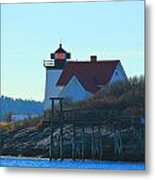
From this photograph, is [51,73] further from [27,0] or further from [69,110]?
[27,0]

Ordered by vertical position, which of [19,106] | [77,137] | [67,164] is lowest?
[67,164]

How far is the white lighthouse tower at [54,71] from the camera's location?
2092 mm

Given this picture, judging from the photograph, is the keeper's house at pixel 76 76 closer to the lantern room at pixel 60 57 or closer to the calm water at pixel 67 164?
the lantern room at pixel 60 57

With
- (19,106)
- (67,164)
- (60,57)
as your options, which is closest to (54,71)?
(60,57)

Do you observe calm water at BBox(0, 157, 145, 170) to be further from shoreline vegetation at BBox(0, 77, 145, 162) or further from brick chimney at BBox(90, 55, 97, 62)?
brick chimney at BBox(90, 55, 97, 62)

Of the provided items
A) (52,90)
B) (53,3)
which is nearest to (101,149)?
(52,90)

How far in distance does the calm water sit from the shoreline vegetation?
2 cm

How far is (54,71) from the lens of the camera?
82.8 inches

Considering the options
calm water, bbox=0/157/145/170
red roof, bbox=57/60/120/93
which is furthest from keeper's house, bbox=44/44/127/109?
calm water, bbox=0/157/145/170

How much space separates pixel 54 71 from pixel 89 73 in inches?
5.3

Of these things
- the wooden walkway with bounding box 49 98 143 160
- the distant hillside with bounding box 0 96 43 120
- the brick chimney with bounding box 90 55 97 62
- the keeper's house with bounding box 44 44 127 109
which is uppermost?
the brick chimney with bounding box 90 55 97 62

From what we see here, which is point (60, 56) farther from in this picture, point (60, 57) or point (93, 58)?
point (93, 58)

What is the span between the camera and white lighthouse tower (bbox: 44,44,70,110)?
209 cm

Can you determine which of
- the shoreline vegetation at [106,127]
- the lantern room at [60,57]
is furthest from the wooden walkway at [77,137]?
the lantern room at [60,57]
